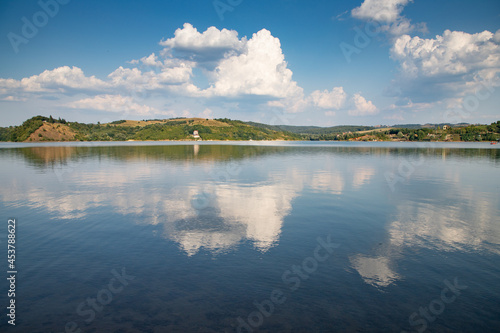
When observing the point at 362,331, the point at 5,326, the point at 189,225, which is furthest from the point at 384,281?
the point at 5,326

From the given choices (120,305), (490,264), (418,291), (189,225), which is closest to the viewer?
(120,305)

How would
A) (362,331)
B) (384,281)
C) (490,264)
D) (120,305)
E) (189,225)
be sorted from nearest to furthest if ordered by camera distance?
(362,331) → (120,305) → (384,281) → (490,264) → (189,225)

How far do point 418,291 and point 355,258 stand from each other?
9.53ft

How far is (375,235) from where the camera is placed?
15539 mm

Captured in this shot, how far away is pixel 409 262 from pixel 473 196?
64.6 feet

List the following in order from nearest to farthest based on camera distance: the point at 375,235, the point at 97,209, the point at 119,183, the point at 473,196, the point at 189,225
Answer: the point at 375,235 < the point at 189,225 < the point at 97,209 < the point at 473,196 < the point at 119,183

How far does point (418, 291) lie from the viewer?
999cm

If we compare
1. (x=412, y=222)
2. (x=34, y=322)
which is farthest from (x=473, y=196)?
(x=34, y=322)

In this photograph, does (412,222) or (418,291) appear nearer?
(418,291)

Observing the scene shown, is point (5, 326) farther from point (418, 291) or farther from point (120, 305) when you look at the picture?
point (418, 291)

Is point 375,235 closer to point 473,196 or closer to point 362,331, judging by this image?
point 362,331

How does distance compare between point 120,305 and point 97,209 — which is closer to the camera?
point 120,305

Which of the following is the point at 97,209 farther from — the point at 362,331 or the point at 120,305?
the point at 362,331

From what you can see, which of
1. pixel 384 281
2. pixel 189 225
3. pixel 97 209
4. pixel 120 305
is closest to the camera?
pixel 120 305
